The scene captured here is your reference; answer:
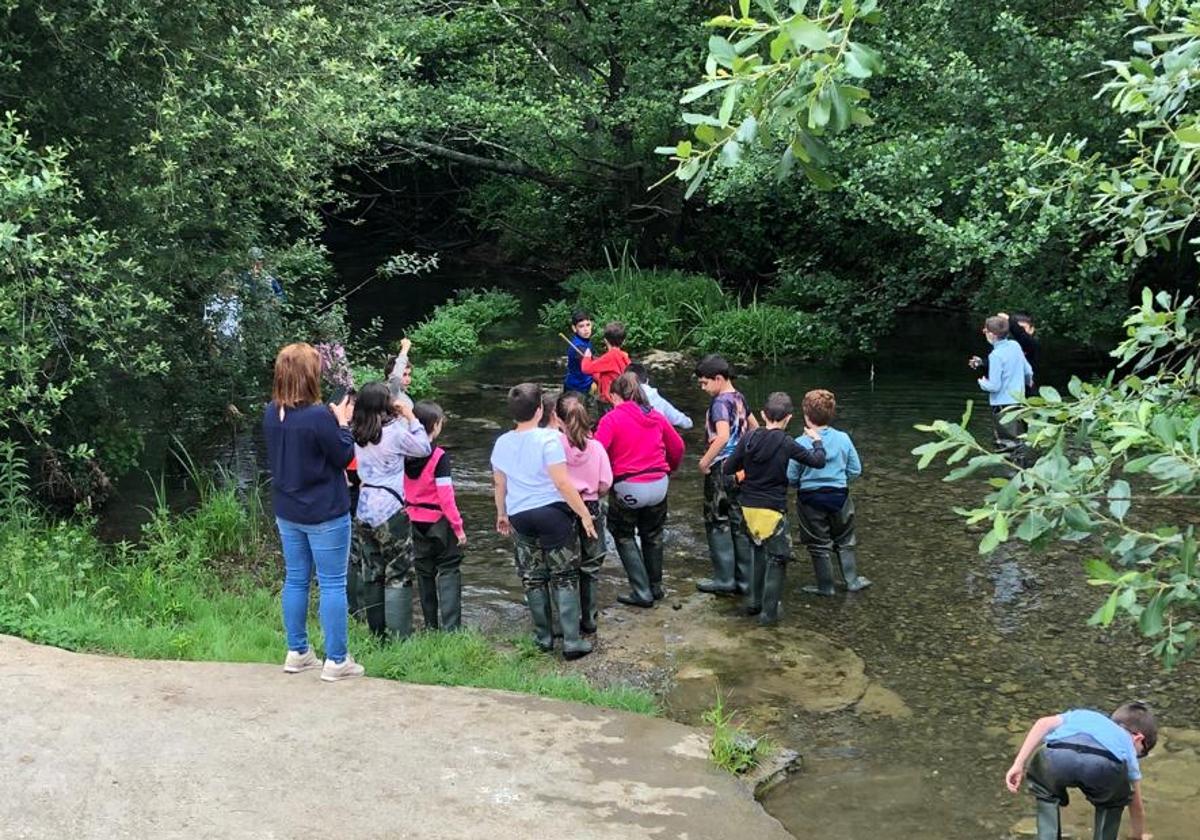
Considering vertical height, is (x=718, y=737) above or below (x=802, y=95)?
below

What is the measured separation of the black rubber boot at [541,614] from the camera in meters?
7.27

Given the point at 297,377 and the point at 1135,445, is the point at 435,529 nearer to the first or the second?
the point at 297,377

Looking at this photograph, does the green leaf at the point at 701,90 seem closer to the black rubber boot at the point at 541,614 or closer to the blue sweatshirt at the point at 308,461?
the blue sweatshirt at the point at 308,461

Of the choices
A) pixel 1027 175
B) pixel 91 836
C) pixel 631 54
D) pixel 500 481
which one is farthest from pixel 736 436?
pixel 631 54

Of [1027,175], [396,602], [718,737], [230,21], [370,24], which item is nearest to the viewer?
[718,737]

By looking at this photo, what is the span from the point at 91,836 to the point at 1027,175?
10907 millimetres

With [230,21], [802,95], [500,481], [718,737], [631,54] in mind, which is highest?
[631,54]

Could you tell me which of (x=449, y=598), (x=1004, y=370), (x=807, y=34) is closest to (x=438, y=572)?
(x=449, y=598)

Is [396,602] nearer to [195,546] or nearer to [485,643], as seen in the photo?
[485,643]

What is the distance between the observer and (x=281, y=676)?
632 cm

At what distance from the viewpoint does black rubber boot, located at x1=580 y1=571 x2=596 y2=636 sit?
295 inches

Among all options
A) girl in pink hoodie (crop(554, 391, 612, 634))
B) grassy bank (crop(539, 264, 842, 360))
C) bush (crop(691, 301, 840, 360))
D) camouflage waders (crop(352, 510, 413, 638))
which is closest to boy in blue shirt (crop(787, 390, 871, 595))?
girl in pink hoodie (crop(554, 391, 612, 634))

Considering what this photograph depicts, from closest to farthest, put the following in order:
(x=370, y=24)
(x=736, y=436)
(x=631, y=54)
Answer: (x=736, y=436)
(x=370, y=24)
(x=631, y=54)

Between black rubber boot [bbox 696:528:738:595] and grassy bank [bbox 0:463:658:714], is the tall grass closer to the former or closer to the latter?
black rubber boot [bbox 696:528:738:595]
